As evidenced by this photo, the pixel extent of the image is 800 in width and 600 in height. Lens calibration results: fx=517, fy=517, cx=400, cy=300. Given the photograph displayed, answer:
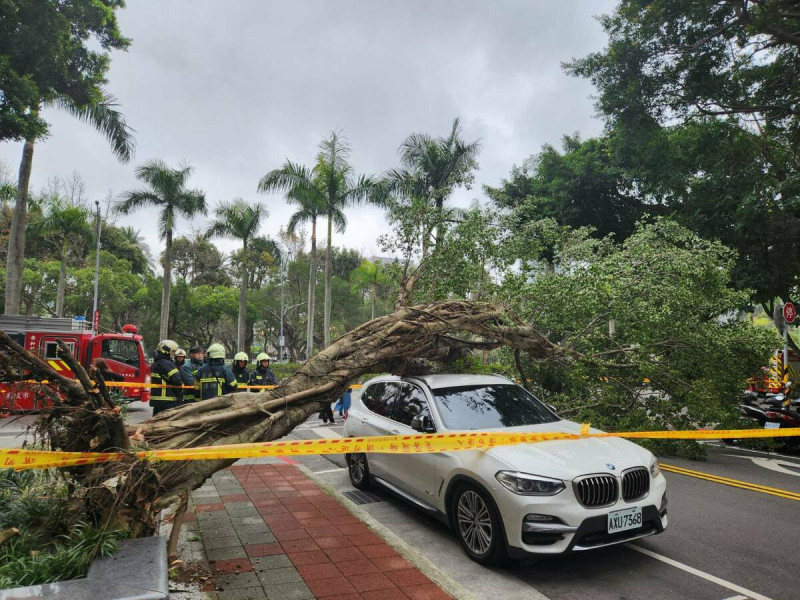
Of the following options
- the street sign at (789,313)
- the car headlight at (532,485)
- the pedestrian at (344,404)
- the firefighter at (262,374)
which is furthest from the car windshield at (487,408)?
the street sign at (789,313)

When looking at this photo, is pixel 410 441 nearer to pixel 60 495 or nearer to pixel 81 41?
pixel 60 495

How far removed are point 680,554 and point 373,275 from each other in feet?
110

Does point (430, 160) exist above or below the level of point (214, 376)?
above

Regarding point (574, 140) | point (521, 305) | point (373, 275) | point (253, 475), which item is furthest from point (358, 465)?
point (373, 275)

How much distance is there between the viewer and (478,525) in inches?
172

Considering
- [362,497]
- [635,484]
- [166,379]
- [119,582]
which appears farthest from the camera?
[166,379]

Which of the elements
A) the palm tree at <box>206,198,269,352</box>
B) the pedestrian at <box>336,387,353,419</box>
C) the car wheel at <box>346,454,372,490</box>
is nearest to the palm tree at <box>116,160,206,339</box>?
the palm tree at <box>206,198,269,352</box>

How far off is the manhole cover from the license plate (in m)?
2.95

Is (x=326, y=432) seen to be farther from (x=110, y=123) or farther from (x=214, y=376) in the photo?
(x=110, y=123)

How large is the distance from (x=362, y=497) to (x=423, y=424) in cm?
187

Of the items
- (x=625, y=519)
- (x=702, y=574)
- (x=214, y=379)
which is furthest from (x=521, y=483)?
(x=214, y=379)

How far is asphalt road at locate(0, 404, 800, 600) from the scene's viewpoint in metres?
3.97

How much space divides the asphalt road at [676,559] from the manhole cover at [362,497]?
12 centimetres

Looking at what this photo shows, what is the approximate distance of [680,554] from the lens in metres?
4.67
